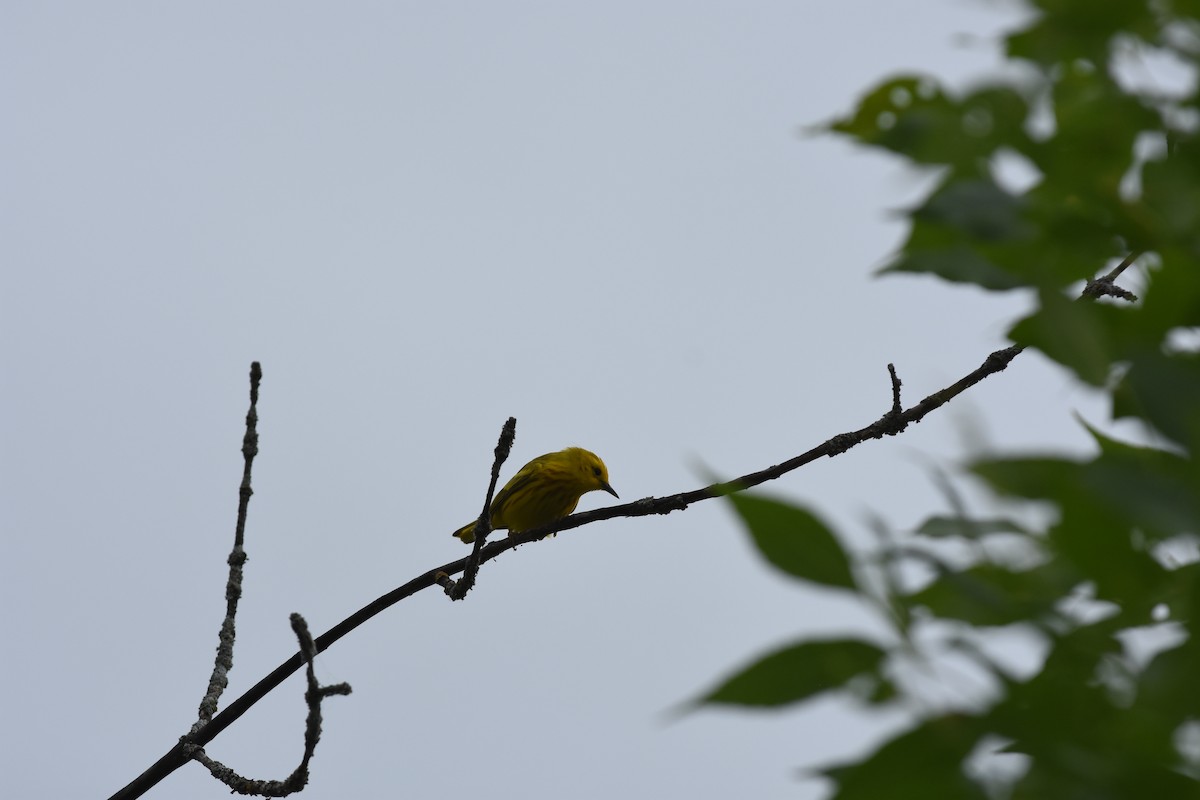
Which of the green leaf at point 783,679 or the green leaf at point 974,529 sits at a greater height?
the green leaf at point 974,529

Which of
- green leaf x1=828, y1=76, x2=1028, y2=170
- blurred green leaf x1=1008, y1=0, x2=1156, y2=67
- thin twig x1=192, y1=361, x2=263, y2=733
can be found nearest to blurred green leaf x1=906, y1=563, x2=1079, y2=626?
green leaf x1=828, y1=76, x2=1028, y2=170

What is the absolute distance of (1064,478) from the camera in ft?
3.78

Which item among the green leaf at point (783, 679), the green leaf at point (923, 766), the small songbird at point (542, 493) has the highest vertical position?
the small songbird at point (542, 493)

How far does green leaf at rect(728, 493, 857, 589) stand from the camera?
1055mm

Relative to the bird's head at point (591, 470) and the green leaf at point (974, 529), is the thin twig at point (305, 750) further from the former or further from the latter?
the bird's head at point (591, 470)

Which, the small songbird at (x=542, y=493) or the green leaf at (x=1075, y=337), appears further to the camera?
the small songbird at (x=542, y=493)

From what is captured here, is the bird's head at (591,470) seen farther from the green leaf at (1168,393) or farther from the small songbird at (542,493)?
the green leaf at (1168,393)

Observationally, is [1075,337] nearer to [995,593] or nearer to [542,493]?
[995,593]

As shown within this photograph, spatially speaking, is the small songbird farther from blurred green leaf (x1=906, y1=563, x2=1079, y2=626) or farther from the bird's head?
blurred green leaf (x1=906, y1=563, x2=1079, y2=626)

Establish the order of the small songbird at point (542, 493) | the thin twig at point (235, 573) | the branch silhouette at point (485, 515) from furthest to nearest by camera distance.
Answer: the small songbird at point (542, 493), the thin twig at point (235, 573), the branch silhouette at point (485, 515)

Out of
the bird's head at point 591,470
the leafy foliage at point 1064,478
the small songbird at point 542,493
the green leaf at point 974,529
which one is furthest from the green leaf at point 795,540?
the bird's head at point 591,470

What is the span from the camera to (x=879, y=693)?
43.5 inches

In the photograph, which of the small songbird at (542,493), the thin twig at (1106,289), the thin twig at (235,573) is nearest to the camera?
the thin twig at (1106,289)

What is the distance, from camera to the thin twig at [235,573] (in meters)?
4.56
